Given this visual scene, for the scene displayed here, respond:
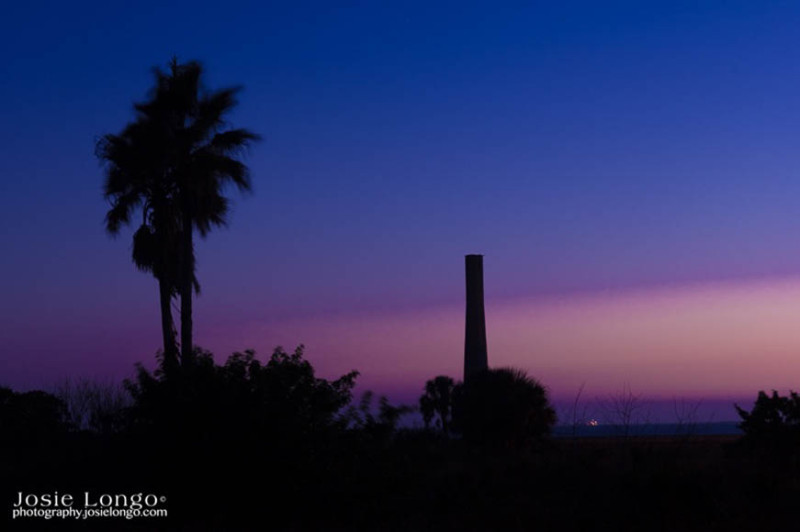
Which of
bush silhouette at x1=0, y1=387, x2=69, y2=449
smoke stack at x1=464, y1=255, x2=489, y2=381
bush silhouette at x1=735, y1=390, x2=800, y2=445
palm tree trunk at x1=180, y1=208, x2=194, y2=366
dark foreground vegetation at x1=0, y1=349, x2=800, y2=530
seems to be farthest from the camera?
smoke stack at x1=464, y1=255, x2=489, y2=381

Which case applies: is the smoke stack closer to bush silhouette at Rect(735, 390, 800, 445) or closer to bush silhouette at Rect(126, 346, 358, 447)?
bush silhouette at Rect(735, 390, 800, 445)

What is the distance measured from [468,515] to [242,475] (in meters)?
3.68

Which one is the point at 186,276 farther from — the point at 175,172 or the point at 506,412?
the point at 506,412

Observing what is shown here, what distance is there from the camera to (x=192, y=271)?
99.6 feet

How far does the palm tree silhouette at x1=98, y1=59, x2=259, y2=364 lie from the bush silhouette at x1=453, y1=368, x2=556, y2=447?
9431 millimetres

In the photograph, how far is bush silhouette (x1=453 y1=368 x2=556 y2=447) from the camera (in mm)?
29594

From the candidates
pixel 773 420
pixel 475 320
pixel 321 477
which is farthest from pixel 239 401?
pixel 475 320

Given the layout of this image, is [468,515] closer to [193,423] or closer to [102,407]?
[193,423]

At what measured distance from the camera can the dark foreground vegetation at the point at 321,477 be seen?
14.7 metres

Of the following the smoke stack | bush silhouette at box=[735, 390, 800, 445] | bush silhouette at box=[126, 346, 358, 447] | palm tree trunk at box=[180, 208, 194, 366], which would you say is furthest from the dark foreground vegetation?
the smoke stack

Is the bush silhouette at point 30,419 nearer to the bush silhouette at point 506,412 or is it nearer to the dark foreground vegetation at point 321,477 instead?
the dark foreground vegetation at point 321,477

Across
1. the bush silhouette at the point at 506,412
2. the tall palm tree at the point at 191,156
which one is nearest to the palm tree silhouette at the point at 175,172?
the tall palm tree at the point at 191,156

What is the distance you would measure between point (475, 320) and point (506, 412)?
11484mm

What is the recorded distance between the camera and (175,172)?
30.2m
